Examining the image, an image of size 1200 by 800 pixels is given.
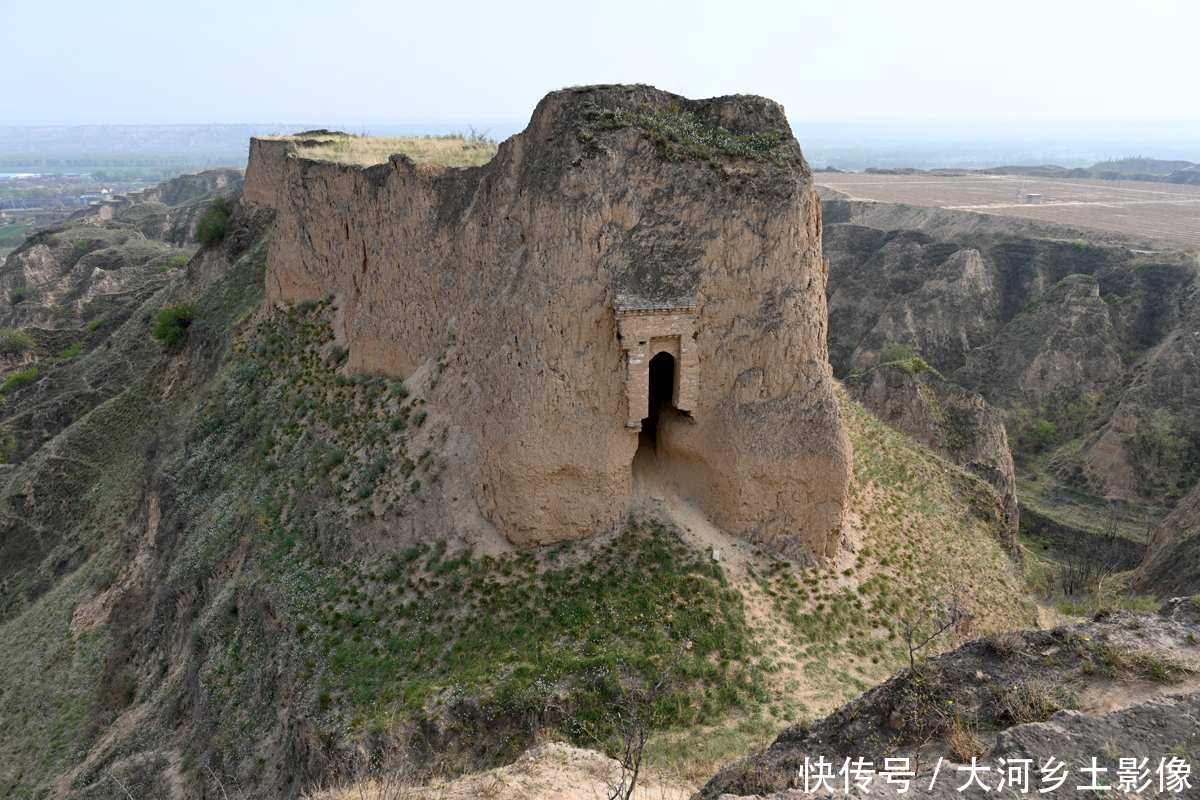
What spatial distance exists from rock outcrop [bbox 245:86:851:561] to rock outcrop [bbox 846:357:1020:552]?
22710 millimetres

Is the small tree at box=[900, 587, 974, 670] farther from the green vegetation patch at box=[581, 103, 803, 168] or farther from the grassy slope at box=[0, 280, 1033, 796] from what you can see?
the green vegetation patch at box=[581, 103, 803, 168]

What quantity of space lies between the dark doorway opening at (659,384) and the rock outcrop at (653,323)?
4 centimetres

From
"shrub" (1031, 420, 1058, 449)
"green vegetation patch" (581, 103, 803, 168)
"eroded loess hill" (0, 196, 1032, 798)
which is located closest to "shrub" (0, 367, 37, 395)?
"eroded loess hill" (0, 196, 1032, 798)

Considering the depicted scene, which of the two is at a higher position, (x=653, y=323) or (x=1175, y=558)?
(x=653, y=323)

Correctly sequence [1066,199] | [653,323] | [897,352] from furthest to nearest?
[1066,199] → [897,352] → [653,323]

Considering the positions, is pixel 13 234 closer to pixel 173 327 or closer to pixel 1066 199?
pixel 173 327

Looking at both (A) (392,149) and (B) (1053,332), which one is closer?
(A) (392,149)

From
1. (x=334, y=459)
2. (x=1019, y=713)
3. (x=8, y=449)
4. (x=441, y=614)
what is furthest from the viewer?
(x=8, y=449)

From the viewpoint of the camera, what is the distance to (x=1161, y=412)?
134 ft

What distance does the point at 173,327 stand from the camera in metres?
33.3

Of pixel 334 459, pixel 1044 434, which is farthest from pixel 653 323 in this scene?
pixel 1044 434

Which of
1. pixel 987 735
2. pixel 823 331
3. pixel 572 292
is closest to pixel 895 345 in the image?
pixel 823 331

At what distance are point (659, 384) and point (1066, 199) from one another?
10989 centimetres

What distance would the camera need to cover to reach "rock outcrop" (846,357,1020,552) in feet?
118
